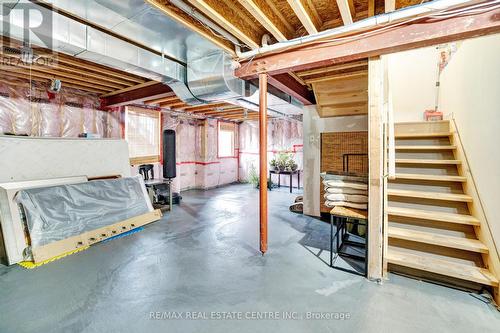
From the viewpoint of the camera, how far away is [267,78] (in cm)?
294

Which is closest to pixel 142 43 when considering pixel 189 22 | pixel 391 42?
pixel 189 22

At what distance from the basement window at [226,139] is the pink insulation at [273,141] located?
1.28 feet

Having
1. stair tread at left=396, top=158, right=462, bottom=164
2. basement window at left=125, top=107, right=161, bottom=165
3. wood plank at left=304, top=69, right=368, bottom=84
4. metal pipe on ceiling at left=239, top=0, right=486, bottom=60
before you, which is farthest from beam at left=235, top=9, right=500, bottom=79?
basement window at left=125, top=107, right=161, bottom=165

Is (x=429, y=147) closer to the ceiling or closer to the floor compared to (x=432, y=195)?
closer to the ceiling

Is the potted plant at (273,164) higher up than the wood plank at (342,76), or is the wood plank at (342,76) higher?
the wood plank at (342,76)

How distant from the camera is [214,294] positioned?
79.6 inches

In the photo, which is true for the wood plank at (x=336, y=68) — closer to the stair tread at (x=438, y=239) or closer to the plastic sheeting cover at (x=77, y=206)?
the stair tread at (x=438, y=239)

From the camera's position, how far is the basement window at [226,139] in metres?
8.20

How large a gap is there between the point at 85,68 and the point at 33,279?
9.21 feet

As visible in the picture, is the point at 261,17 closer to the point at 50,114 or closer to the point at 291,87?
the point at 291,87

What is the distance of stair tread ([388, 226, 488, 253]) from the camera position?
6.76 ft

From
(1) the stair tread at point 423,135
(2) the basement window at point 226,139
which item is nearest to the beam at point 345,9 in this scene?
(1) the stair tread at point 423,135

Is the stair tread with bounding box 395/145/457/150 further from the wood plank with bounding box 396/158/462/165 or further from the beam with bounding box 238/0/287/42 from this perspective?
the beam with bounding box 238/0/287/42

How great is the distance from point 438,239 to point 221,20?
2887 millimetres
